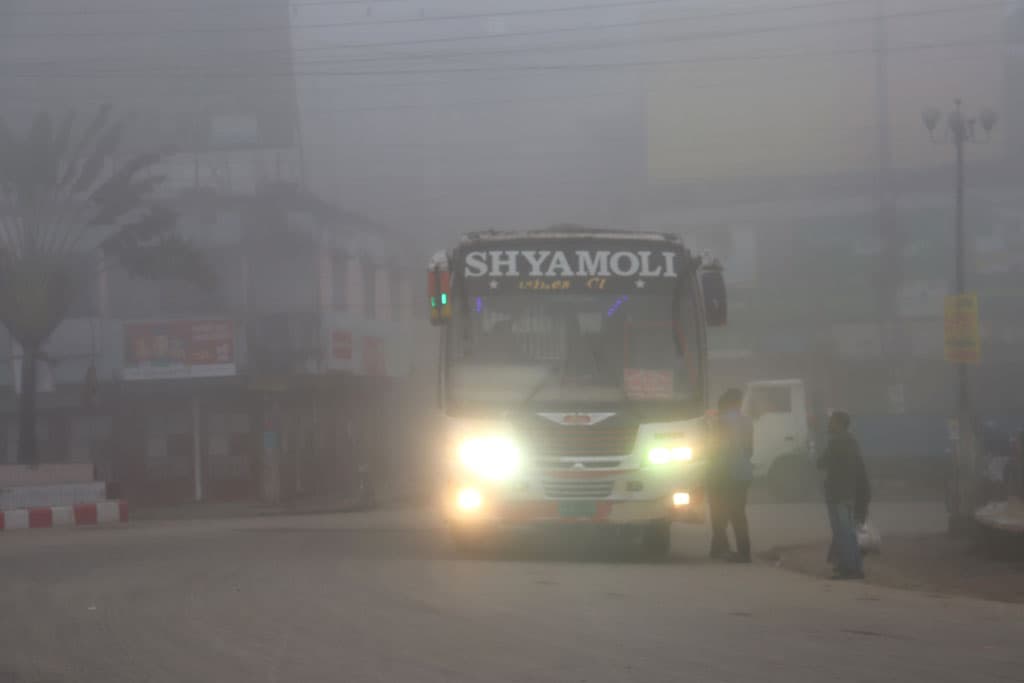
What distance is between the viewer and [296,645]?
8688 millimetres

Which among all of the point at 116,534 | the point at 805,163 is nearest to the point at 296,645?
the point at 116,534

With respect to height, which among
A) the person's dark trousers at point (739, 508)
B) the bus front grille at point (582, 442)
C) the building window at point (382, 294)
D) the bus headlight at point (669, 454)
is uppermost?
the building window at point (382, 294)

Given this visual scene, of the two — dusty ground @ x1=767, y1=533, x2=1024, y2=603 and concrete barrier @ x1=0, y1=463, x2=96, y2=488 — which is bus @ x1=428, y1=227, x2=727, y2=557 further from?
concrete barrier @ x1=0, y1=463, x2=96, y2=488

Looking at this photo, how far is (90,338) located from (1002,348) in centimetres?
2955

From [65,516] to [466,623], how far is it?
19562 mm

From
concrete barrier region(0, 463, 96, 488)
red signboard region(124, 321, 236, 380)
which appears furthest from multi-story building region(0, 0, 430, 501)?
concrete barrier region(0, 463, 96, 488)

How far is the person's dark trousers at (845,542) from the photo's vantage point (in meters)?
13.5

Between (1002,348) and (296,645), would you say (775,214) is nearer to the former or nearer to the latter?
(1002,348)

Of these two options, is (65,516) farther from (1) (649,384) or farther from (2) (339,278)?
(2) (339,278)

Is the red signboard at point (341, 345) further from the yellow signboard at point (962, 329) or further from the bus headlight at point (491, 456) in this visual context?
the bus headlight at point (491, 456)

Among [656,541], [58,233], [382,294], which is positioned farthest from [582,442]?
[382,294]

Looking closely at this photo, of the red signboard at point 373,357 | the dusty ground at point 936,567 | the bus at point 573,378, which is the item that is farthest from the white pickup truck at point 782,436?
the red signboard at point 373,357

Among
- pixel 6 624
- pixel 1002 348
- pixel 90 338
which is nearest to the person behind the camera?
pixel 6 624

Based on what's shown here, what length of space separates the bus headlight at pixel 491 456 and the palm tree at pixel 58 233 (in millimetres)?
24858
